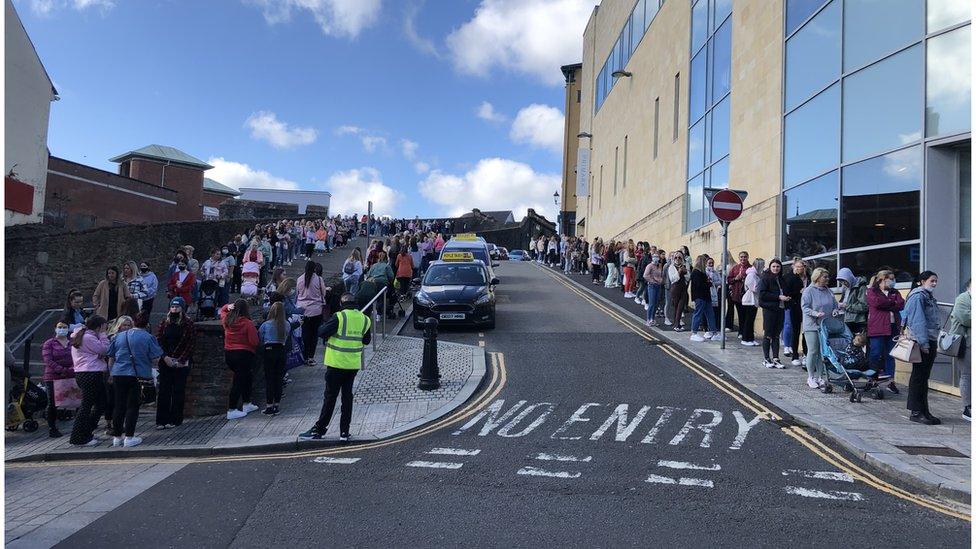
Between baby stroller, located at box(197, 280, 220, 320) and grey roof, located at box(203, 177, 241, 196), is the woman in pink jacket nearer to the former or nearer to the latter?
baby stroller, located at box(197, 280, 220, 320)

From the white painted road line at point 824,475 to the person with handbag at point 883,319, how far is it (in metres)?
3.76

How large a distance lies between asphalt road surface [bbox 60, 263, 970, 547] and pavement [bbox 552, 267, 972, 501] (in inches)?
16.9

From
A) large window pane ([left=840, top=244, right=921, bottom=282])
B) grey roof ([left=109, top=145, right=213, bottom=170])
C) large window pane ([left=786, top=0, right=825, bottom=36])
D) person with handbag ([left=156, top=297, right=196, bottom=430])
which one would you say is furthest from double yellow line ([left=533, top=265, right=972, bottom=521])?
grey roof ([left=109, top=145, right=213, bottom=170])

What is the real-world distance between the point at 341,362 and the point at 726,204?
790cm

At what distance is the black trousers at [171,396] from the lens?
31.0ft

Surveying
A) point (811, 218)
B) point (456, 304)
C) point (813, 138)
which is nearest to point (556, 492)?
point (456, 304)

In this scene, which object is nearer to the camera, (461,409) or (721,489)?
(721,489)

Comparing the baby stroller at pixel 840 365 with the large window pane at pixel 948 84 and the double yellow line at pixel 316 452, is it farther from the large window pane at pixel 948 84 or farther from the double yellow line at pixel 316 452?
the double yellow line at pixel 316 452

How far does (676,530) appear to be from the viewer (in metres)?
5.20

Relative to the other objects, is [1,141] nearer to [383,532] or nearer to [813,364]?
[383,532]

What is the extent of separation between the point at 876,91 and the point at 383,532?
10.9 m

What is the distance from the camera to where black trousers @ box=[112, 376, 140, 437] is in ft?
28.5

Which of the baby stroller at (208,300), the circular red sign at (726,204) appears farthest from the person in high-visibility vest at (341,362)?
the baby stroller at (208,300)

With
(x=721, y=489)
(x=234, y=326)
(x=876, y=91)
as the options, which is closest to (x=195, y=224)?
(x=234, y=326)
